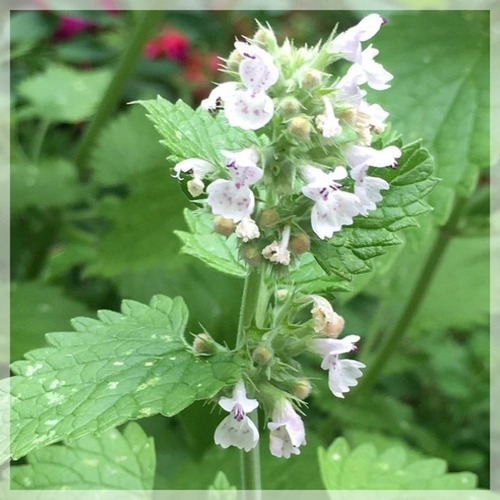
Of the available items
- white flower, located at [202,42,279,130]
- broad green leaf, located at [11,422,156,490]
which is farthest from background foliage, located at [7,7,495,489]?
white flower, located at [202,42,279,130]

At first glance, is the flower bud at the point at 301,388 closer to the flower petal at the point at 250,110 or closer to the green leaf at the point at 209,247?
the green leaf at the point at 209,247

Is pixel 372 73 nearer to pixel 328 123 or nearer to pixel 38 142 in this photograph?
pixel 328 123

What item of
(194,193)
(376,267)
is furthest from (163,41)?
(194,193)

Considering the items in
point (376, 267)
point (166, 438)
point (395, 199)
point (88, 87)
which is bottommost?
point (166, 438)

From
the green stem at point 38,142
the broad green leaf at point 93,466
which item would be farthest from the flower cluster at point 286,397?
the green stem at point 38,142

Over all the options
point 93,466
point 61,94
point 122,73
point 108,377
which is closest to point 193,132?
point 108,377

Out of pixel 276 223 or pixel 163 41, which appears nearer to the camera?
pixel 276 223

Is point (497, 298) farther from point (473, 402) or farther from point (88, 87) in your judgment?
point (88, 87)
